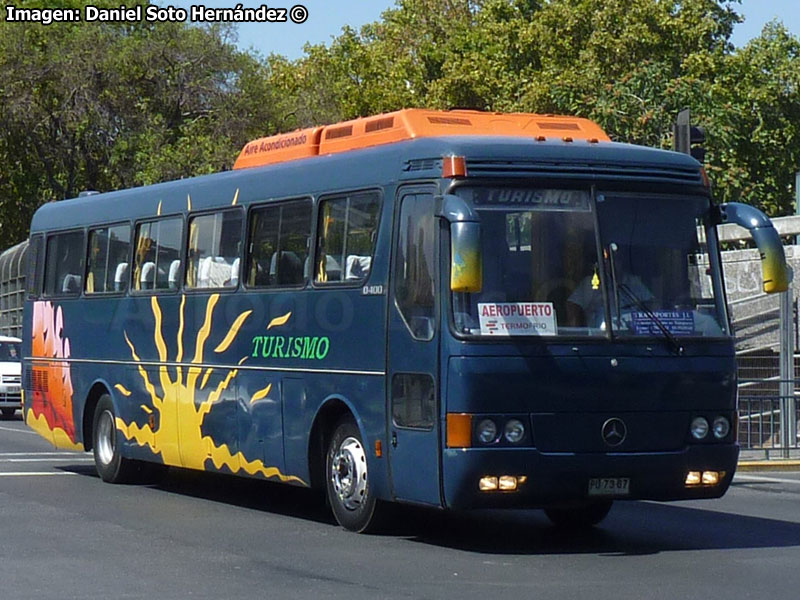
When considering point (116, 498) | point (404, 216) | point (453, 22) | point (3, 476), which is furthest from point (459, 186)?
point (453, 22)

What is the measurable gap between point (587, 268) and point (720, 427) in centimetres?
160

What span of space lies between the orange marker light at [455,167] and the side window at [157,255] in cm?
525

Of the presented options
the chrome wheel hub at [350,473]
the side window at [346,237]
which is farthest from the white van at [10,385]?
the chrome wheel hub at [350,473]

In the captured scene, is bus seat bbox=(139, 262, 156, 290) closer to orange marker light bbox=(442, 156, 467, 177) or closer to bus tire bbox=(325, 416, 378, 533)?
bus tire bbox=(325, 416, 378, 533)

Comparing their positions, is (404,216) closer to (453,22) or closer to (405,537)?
(405,537)

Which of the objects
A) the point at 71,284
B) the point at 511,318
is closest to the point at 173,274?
the point at 71,284

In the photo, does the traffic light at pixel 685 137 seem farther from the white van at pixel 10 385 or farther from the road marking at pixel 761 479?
the white van at pixel 10 385

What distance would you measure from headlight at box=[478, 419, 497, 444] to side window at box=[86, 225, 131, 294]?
7096mm

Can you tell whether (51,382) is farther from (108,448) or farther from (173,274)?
(173,274)

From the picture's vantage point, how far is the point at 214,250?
50.9 feet

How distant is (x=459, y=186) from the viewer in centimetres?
1163

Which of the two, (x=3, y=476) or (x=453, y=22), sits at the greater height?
Answer: (x=453, y=22)

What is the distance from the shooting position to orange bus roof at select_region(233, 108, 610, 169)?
512 inches

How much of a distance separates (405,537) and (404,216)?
2481 mm
